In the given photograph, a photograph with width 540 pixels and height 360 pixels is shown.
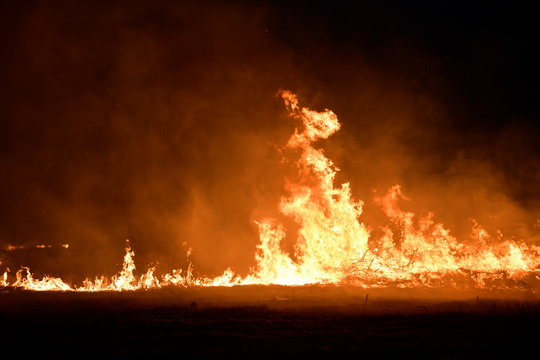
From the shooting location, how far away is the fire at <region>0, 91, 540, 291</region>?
937 inches

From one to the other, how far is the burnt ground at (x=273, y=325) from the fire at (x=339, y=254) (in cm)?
309

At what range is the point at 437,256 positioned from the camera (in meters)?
24.8

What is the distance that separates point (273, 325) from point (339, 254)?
11.6m

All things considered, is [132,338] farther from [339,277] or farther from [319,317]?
[339,277]

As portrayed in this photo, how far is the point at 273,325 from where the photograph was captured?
13391mm

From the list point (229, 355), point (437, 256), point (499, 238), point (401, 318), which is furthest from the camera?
point (499, 238)

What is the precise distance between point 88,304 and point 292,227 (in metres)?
14.0

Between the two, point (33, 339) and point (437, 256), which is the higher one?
Result: point (437, 256)

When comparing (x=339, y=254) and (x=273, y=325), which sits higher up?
(x=339, y=254)

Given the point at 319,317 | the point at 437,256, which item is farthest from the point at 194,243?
the point at 319,317

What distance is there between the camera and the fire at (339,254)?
23797 mm

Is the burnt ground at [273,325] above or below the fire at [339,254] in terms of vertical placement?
below

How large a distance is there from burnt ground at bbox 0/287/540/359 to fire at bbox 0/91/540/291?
309 centimetres

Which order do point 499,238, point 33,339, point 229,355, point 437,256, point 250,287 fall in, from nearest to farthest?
point 229,355
point 33,339
point 250,287
point 437,256
point 499,238
